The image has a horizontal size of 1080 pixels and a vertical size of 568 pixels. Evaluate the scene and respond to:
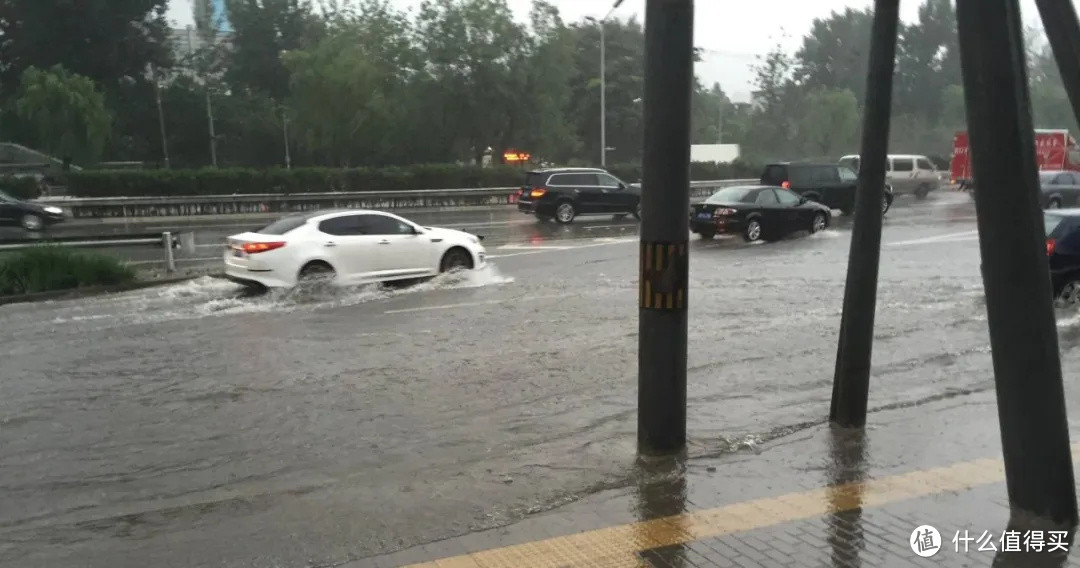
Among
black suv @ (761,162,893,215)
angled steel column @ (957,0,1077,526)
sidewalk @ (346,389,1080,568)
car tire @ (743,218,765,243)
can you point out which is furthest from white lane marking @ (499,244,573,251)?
angled steel column @ (957,0,1077,526)

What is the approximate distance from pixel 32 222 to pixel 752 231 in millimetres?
20871

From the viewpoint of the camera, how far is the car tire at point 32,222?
28.5 meters

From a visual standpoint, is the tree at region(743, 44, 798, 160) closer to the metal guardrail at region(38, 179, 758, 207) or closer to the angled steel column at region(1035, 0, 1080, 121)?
the metal guardrail at region(38, 179, 758, 207)

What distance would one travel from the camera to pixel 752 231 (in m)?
24.1

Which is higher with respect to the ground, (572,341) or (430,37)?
(430,37)

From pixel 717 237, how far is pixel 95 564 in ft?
70.0

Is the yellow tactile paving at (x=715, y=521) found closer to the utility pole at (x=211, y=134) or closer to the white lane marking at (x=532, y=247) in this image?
the white lane marking at (x=532, y=247)

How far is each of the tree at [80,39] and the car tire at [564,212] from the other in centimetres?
3954

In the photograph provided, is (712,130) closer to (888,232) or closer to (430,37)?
(430,37)

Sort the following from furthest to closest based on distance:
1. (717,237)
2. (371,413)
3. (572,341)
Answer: (717,237) → (572,341) → (371,413)

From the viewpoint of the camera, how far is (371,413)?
848cm

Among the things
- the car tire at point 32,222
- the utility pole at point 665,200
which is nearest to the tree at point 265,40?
the car tire at point 32,222

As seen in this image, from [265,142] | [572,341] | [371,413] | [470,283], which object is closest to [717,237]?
[470,283]

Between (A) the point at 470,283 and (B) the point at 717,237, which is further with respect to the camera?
(B) the point at 717,237
